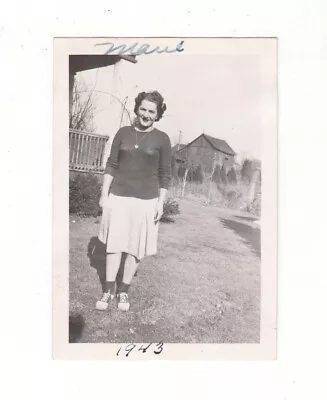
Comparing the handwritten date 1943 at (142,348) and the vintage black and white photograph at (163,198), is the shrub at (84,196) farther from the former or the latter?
the handwritten date 1943 at (142,348)

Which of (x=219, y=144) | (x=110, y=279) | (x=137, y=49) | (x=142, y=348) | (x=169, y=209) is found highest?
(x=137, y=49)

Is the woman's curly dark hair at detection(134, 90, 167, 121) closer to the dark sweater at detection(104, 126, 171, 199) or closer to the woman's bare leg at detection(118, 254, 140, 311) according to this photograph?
the dark sweater at detection(104, 126, 171, 199)

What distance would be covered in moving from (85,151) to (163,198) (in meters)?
0.15

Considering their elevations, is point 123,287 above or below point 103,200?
below

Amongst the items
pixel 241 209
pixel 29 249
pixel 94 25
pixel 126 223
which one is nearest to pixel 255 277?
pixel 241 209

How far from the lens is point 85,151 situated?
81cm

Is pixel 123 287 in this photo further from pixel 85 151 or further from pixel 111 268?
pixel 85 151

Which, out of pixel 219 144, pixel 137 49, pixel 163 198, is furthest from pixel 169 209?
pixel 137 49

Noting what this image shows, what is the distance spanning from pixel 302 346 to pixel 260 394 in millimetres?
104

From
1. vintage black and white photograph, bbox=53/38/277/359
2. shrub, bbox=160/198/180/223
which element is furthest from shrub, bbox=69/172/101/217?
shrub, bbox=160/198/180/223

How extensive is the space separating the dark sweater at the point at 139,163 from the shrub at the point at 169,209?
0.08ft

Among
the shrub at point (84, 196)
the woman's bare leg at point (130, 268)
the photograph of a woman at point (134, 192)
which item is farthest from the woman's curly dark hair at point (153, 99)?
the woman's bare leg at point (130, 268)

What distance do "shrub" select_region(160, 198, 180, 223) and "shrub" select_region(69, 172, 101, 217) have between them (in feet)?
0.35

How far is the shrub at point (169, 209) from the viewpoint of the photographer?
82 cm
